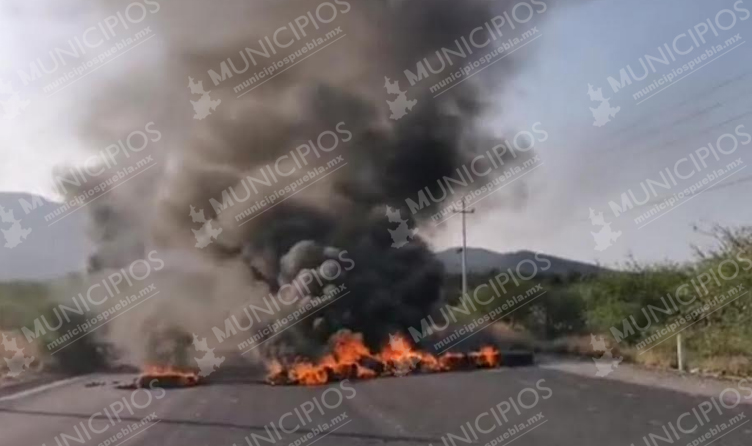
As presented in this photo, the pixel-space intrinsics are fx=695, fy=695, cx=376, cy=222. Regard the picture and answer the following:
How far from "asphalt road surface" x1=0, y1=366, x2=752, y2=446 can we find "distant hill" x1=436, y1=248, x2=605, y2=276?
9164 millimetres

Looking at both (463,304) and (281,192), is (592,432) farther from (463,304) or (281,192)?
(463,304)

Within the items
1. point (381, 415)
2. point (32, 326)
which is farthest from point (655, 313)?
point (32, 326)

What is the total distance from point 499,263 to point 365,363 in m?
15.4

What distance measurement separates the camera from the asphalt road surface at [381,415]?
379 inches

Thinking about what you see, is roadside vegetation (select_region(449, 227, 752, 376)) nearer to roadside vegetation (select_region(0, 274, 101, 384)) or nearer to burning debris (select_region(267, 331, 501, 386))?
burning debris (select_region(267, 331, 501, 386))

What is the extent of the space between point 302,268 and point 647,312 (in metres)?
10.2

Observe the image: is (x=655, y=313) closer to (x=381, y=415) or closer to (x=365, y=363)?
(x=365, y=363)

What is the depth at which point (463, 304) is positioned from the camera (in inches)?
1078

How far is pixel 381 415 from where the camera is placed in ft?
37.1

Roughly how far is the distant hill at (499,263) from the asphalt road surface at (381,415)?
9.16 m

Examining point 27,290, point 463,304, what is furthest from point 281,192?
point 463,304

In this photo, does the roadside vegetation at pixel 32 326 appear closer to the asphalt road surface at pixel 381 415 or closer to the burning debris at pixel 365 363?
the asphalt road surface at pixel 381 415

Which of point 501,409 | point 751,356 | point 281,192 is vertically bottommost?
point 751,356

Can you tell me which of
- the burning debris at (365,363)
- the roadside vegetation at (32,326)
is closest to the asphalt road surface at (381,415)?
the burning debris at (365,363)
